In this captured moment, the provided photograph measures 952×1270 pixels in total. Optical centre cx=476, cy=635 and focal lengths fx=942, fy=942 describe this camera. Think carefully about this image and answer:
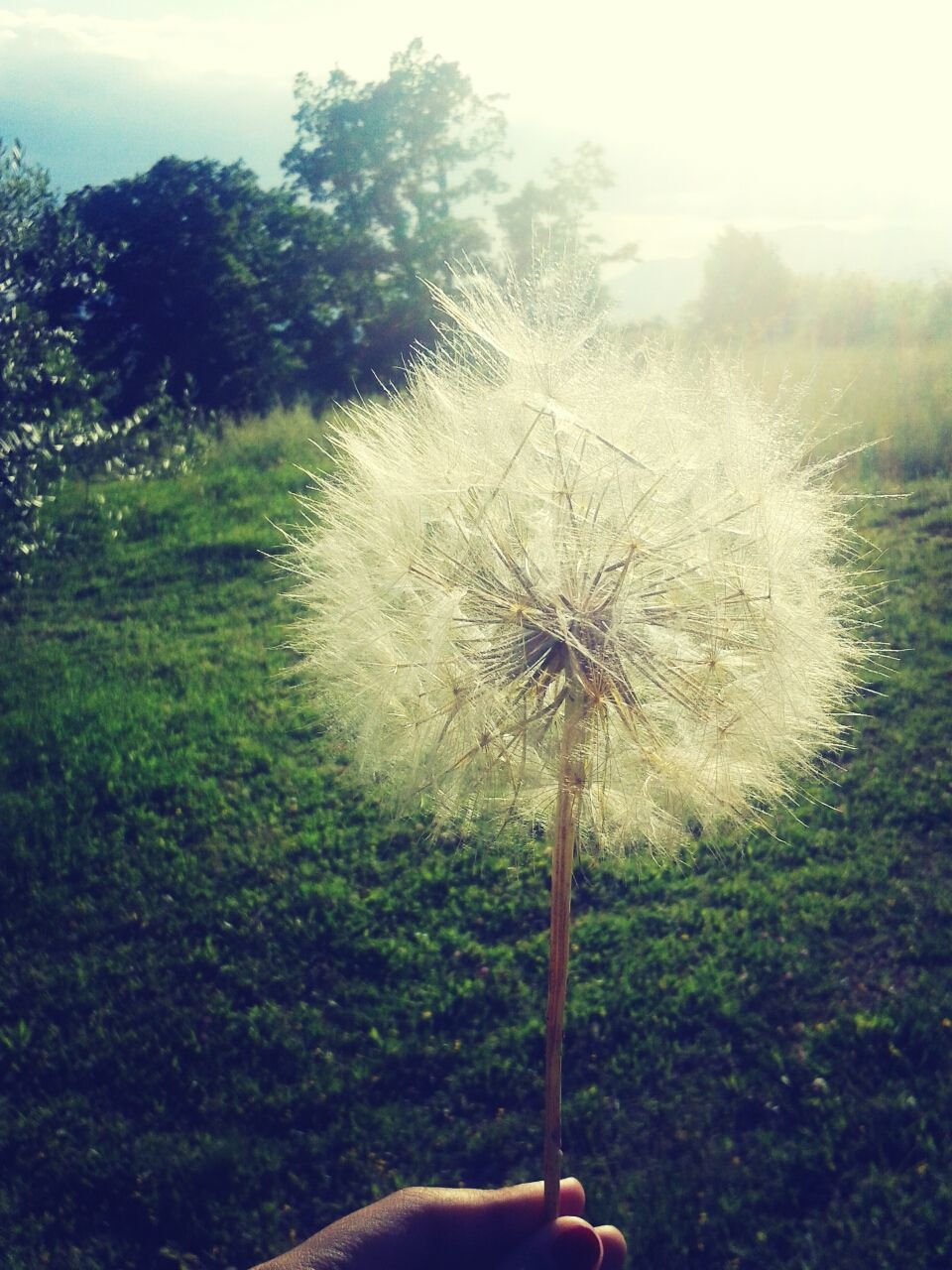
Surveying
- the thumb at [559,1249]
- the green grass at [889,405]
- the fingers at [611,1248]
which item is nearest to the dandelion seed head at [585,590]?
the thumb at [559,1249]

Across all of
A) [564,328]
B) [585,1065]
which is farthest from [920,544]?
[564,328]

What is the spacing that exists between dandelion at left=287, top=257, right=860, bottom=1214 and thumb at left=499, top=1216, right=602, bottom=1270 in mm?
145

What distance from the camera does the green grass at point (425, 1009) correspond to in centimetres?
329

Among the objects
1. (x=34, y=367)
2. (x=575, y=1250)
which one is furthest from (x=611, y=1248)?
(x=34, y=367)

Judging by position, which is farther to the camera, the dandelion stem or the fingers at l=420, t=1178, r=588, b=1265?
the fingers at l=420, t=1178, r=588, b=1265

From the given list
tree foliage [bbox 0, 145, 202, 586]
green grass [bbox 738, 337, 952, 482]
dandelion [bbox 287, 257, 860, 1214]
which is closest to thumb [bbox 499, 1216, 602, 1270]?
dandelion [bbox 287, 257, 860, 1214]

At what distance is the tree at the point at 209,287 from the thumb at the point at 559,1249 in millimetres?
8529

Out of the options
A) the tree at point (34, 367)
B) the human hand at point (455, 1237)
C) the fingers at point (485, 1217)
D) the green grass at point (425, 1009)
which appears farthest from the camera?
the tree at point (34, 367)

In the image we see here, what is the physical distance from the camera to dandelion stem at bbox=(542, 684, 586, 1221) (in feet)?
6.18

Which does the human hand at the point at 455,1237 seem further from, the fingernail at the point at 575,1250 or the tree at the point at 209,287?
the tree at the point at 209,287

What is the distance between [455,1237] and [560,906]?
887 mm

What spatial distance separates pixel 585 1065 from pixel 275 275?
32.8 ft

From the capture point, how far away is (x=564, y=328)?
224cm

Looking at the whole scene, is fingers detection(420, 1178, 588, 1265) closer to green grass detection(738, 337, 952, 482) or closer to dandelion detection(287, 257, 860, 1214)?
dandelion detection(287, 257, 860, 1214)
